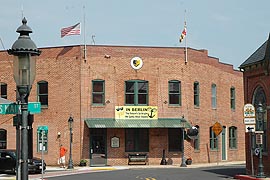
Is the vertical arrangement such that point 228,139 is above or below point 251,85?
below

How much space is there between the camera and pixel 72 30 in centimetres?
4022

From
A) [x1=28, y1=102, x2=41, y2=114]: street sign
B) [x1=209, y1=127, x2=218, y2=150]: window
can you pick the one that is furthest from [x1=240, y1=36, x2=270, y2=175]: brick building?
[x1=28, y1=102, x2=41, y2=114]: street sign

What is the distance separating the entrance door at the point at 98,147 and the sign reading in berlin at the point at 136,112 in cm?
181

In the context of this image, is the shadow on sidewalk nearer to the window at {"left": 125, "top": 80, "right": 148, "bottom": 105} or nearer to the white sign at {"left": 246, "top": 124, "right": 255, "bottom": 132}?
the white sign at {"left": 246, "top": 124, "right": 255, "bottom": 132}

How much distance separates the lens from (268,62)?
2570 centimetres

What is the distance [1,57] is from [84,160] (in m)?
10.6

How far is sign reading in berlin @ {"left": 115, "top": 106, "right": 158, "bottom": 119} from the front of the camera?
4078 centimetres

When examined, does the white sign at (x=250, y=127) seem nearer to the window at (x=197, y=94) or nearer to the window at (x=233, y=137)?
the window at (x=197, y=94)

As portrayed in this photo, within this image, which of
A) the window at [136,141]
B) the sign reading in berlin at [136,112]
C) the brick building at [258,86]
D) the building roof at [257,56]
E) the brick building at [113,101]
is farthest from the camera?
the window at [136,141]

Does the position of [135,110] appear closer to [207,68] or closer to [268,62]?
[207,68]

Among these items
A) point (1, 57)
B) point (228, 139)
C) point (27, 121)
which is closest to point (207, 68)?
point (228, 139)

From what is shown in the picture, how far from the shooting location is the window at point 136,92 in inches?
1620

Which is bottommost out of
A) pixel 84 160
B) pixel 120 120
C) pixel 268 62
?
pixel 84 160

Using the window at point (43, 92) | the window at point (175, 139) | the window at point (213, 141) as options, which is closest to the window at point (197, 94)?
the window at point (213, 141)
